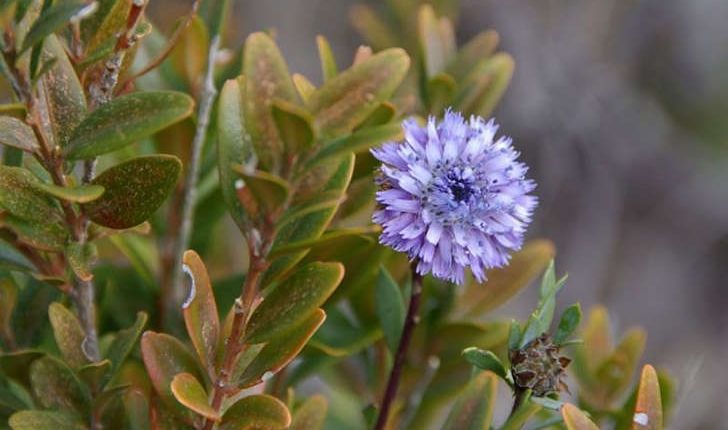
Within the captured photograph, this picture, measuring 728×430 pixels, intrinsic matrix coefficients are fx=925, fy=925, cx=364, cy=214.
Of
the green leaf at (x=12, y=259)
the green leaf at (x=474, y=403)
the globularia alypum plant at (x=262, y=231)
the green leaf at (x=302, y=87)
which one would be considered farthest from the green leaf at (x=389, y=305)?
the green leaf at (x=12, y=259)

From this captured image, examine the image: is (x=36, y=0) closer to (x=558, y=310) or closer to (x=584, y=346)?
(x=584, y=346)

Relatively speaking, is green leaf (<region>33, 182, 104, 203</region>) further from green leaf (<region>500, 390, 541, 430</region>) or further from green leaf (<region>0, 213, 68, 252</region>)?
green leaf (<region>500, 390, 541, 430</region>)

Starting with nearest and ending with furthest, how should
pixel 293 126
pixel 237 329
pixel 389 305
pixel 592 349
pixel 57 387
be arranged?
pixel 293 126, pixel 237 329, pixel 57 387, pixel 389 305, pixel 592 349

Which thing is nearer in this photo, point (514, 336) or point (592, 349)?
point (514, 336)

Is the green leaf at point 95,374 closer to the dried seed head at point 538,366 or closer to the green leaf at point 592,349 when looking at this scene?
the dried seed head at point 538,366

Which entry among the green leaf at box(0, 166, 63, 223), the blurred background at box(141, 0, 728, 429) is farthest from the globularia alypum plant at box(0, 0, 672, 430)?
the blurred background at box(141, 0, 728, 429)

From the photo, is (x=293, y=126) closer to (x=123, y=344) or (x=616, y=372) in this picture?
(x=123, y=344)

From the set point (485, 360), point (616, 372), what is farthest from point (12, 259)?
point (616, 372)

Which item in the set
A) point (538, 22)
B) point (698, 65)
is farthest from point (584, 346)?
point (698, 65)
